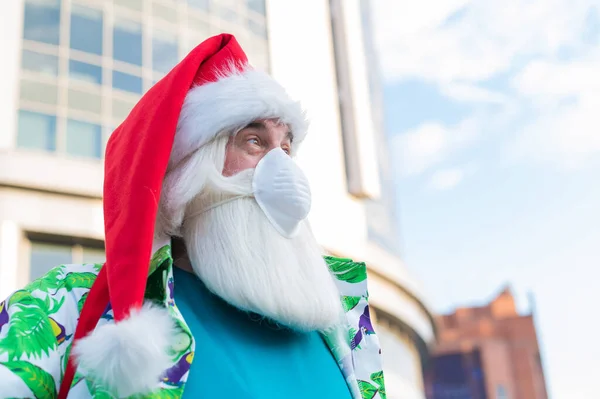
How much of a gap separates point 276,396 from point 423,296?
1401 cm

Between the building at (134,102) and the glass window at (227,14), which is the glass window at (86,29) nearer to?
the building at (134,102)

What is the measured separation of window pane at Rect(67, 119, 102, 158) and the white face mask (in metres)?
8.64

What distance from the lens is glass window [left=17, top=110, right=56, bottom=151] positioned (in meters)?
10.1

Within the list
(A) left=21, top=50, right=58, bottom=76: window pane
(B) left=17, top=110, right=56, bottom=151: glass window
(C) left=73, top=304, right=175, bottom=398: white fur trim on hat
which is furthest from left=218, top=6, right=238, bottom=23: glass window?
(C) left=73, top=304, right=175, bottom=398: white fur trim on hat

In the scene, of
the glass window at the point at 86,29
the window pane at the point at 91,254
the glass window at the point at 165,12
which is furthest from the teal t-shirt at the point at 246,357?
the glass window at the point at 165,12

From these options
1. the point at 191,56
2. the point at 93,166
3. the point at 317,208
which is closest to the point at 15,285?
the point at 93,166

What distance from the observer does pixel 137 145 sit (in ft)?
6.81

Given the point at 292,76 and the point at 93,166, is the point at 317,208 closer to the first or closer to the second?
the point at 292,76

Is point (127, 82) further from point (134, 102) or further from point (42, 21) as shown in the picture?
point (42, 21)

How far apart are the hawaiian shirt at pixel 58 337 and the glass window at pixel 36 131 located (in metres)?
8.57

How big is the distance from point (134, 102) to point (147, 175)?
9432 mm

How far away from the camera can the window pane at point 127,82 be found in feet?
36.0

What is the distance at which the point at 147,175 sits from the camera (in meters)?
1.98

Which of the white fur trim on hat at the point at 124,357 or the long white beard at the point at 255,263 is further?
the long white beard at the point at 255,263
